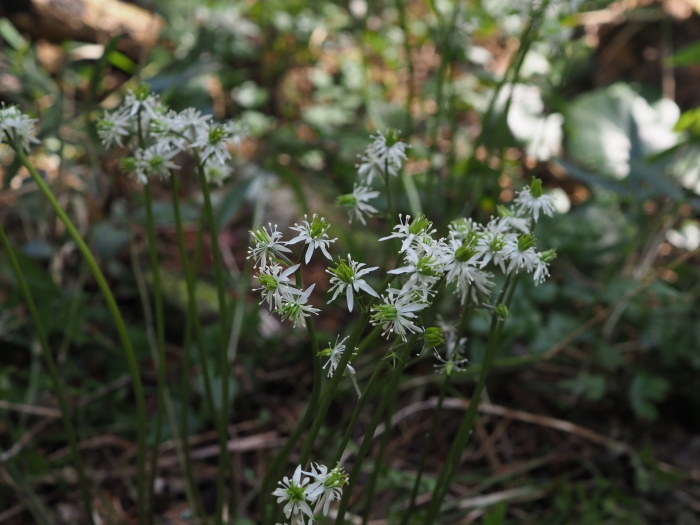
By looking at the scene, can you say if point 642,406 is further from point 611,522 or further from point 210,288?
point 210,288

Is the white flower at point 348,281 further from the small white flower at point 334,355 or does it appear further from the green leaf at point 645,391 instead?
the green leaf at point 645,391

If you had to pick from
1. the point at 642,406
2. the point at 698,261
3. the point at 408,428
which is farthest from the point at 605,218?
the point at 408,428

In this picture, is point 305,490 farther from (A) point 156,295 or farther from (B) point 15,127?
(B) point 15,127

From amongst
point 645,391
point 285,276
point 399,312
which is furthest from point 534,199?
point 645,391

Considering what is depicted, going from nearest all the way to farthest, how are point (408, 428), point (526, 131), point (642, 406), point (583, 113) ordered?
point (642, 406) → point (408, 428) → point (583, 113) → point (526, 131)

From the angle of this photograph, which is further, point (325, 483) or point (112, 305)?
point (112, 305)
